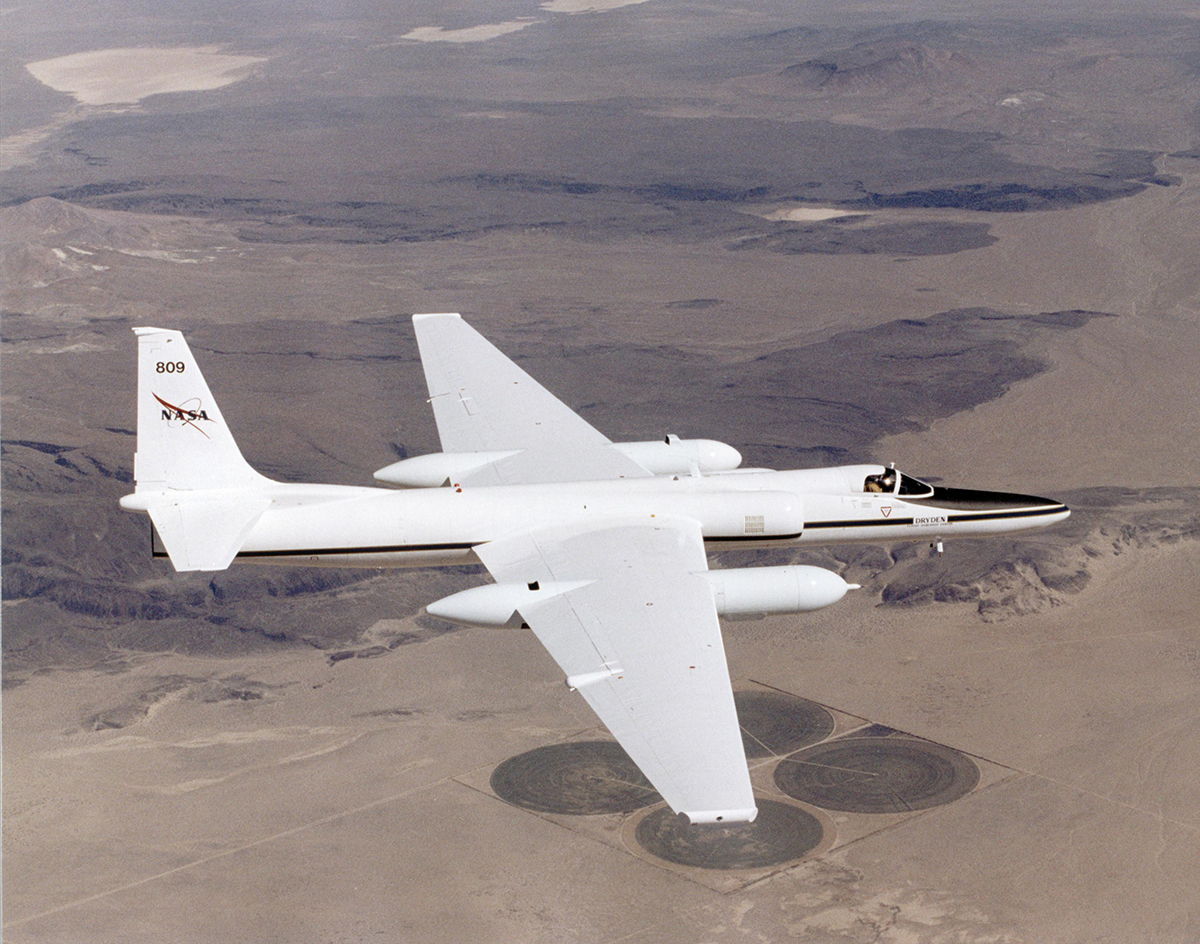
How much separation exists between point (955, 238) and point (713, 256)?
97.7 ft

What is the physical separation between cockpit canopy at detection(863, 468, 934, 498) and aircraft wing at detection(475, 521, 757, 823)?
220 inches

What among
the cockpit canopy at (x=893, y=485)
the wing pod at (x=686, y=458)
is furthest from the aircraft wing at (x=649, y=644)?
the cockpit canopy at (x=893, y=485)

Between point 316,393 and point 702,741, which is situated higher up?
point 702,741

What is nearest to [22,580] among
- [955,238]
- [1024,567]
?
[1024,567]

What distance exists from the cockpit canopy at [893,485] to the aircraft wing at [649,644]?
5588mm

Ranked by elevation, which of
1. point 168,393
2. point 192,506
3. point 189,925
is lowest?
point 189,925

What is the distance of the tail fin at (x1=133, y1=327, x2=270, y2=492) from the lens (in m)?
42.8

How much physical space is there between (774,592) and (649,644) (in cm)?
396

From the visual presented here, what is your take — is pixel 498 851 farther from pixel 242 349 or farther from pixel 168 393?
pixel 242 349

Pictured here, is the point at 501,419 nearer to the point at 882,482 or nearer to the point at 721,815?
the point at 882,482

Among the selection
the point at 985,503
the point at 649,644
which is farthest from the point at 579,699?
the point at 649,644

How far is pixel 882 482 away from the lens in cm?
4397

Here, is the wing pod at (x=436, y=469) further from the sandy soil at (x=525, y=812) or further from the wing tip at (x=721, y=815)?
the sandy soil at (x=525, y=812)

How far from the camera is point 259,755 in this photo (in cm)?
8481
